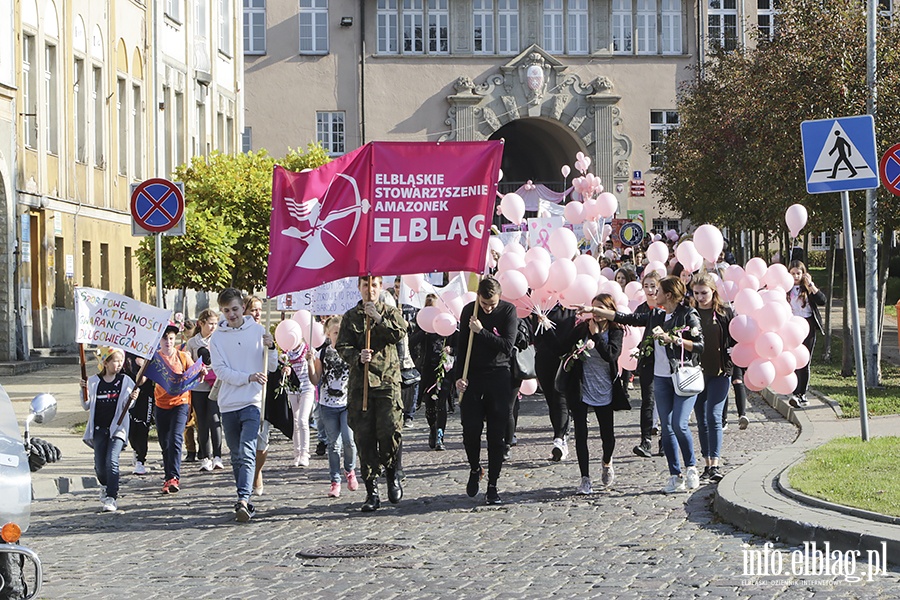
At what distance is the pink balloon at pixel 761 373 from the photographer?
1431 centimetres

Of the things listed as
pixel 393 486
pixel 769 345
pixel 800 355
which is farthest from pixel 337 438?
pixel 800 355

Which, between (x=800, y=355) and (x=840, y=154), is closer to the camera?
(x=840, y=154)

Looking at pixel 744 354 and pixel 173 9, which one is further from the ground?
pixel 173 9

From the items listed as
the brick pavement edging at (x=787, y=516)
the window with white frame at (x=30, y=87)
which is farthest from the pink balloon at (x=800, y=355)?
the window with white frame at (x=30, y=87)

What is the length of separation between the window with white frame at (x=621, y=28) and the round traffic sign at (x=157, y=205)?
47883 millimetres

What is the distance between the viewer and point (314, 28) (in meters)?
62.7

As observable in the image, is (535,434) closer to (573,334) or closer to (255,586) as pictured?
(573,334)

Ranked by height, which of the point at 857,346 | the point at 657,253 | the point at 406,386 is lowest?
the point at 406,386

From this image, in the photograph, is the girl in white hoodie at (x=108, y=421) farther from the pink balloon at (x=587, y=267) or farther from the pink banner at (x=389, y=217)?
the pink balloon at (x=587, y=267)

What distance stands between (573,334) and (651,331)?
2.58ft

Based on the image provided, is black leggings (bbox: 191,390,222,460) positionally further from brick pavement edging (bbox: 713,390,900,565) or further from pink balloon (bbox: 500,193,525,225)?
brick pavement edging (bbox: 713,390,900,565)

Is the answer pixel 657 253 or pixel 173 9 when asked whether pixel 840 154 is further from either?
pixel 173 9

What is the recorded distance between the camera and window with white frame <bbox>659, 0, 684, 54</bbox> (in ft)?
209

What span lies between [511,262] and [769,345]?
99.0 inches
